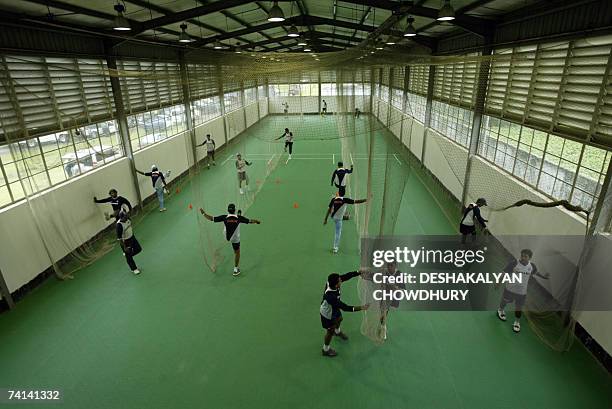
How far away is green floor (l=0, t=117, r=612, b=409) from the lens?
371 cm

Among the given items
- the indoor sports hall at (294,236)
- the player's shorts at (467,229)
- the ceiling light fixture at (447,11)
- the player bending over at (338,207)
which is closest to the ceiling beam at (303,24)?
the indoor sports hall at (294,236)

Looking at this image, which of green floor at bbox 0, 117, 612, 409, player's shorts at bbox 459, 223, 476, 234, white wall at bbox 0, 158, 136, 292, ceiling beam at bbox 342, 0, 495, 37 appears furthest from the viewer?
ceiling beam at bbox 342, 0, 495, 37

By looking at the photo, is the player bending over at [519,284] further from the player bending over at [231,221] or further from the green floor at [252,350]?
the player bending over at [231,221]

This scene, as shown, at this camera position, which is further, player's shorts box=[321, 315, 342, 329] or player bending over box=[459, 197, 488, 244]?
player bending over box=[459, 197, 488, 244]

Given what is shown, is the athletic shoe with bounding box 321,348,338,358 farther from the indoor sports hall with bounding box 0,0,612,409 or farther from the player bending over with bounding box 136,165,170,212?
the player bending over with bounding box 136,165,170,212

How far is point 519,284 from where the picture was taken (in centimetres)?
442

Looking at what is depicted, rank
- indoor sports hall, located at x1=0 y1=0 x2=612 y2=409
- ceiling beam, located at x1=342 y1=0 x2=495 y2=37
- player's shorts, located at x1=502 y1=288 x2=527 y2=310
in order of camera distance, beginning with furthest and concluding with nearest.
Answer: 1. ceiling beam, located at x1=342 y1=0 x2=495 y2=37
2. player's shorts, located at x1=502 y1=288 x2=527 y2=310
3. indoor sports hall, located at x1=0 y1=0 x2=612 y2=409

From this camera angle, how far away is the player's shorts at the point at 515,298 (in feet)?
14.8

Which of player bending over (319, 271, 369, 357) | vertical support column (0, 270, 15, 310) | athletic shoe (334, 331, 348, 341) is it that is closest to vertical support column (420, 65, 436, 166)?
player bending over (319, 271, 369, 357)

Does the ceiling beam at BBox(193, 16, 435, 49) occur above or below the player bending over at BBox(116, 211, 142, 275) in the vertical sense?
above

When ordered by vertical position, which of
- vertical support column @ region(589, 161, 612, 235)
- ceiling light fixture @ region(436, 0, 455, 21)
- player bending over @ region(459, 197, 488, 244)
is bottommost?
player bending over @ region(459, 197, 488, 244)

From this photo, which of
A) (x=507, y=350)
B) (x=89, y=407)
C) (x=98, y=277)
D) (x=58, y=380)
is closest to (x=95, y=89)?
(x=98, y=277)

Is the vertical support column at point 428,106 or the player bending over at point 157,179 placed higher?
the vertical support column at point 428,106

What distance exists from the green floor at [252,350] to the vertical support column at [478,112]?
335 centimetres
